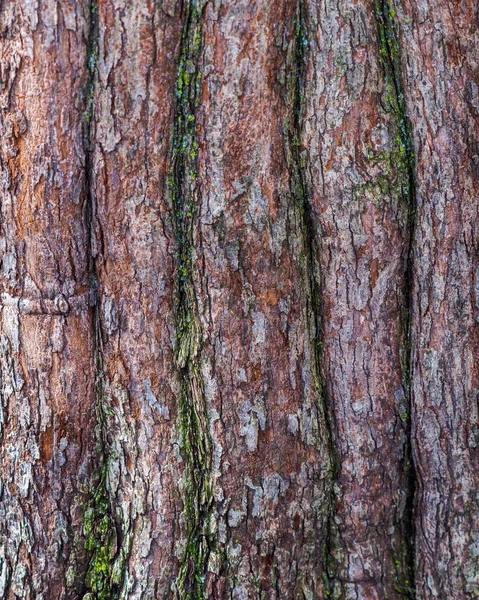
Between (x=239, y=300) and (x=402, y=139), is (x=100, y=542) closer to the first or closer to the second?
(x=239, y=300)

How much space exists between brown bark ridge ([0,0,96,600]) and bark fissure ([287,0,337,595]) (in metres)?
0.60

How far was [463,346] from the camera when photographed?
5.93 feet

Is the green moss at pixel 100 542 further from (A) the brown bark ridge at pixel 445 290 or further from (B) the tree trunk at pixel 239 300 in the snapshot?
(A) the brown bark ridge at pixel 445 290

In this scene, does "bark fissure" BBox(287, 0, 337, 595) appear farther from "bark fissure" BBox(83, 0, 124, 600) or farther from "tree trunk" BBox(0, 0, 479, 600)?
"bark fissure" BBox(83, 0, 124, 600)

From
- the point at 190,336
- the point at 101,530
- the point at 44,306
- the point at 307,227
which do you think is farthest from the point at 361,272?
the point at 101,530

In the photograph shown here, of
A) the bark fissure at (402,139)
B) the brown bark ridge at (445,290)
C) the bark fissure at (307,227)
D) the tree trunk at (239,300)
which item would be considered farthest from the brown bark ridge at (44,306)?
the brown bark ridge at (445,290)

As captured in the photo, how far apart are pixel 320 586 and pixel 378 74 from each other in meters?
1.57

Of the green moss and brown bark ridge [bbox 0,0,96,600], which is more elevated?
brown bark ridge [bbox 0,0,96,600]

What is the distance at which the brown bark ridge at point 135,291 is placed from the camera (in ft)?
5.40

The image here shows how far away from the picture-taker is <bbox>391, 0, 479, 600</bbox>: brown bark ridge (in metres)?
1.72

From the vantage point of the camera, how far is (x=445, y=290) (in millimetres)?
1793

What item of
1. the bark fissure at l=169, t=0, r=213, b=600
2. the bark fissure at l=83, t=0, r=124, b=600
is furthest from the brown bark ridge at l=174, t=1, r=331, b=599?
the bark fissure at l=83, t=0, r=124, b=600

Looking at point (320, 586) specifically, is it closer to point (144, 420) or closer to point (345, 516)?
point (345, 516)

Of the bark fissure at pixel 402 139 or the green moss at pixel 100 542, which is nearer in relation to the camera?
the bark fissure at pixel 402 139
